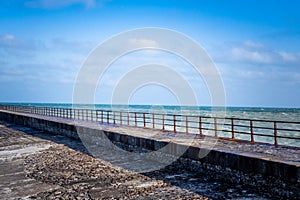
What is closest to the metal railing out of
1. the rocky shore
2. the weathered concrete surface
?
the rocky shore

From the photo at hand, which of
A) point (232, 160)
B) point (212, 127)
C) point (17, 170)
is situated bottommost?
point (212, 127)

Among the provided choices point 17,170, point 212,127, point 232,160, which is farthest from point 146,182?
point 212,127

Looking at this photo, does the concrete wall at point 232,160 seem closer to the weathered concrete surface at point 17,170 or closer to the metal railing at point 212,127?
the metal railing at point 212,127

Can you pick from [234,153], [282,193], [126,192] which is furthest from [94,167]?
[282,193]

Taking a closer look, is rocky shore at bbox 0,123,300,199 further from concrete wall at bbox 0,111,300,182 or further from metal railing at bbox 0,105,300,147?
metal railing at bbox 0,105,300,147

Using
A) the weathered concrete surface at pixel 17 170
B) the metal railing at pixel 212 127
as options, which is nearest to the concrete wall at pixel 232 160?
the metal railing at pixel 212 127

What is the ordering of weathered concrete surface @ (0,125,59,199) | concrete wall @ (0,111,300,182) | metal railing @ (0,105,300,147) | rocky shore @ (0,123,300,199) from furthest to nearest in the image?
1. metal railing @ (0,105,300,147)
2. weathered concrete surface @ (0,125,59,199)
3. rocky shore @ (0,123,300,199)
4. concrete wall @ (0,111,300,182)

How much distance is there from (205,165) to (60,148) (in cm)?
823

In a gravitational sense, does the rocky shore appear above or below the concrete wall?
below

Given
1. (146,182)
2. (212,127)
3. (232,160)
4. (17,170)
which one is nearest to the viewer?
(232,160)

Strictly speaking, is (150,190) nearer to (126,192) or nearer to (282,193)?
(126,192)

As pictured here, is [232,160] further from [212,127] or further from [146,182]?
[212,127]

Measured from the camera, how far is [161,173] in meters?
9.92

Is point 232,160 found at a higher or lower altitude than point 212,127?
higher
